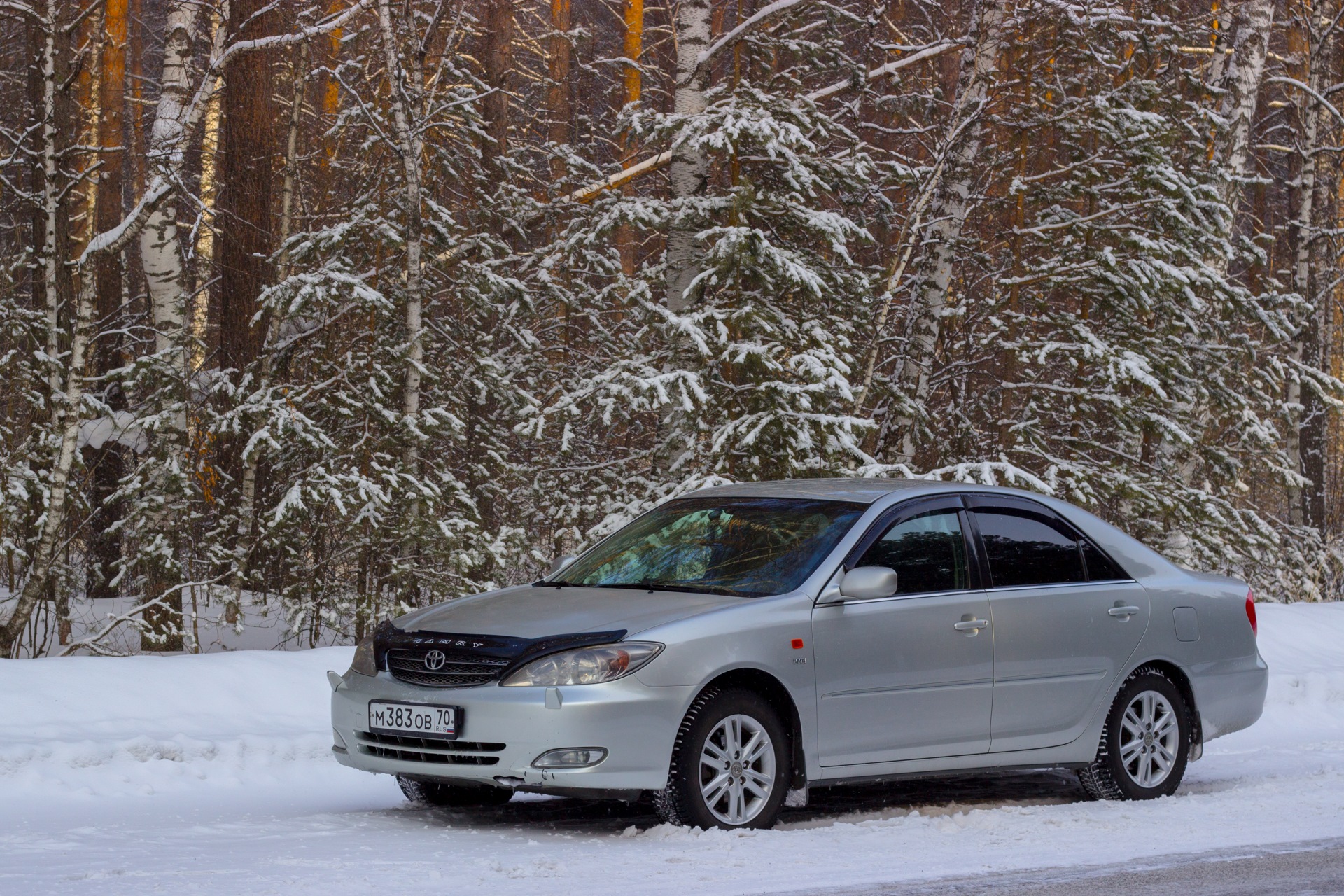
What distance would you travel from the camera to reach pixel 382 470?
503 inches

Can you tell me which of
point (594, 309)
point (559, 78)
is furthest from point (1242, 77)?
point (559, 78)

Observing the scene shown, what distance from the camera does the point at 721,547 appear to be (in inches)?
285

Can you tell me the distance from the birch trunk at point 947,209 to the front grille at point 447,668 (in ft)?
29.4

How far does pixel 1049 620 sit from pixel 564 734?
8.79ft

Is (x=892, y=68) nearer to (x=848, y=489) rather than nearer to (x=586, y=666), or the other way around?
(x=848, y=489)

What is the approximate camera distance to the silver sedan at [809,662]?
20.1 ft

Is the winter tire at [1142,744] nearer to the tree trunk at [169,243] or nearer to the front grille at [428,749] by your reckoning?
the front grille at [428,749]

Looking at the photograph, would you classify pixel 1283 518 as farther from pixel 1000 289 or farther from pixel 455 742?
pixel 455 742

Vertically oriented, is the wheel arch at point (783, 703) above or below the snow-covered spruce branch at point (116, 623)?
below

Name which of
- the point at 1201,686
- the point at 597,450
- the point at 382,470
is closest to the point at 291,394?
the point at 382,470

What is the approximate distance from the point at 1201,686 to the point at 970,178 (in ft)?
27.2

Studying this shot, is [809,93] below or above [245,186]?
above

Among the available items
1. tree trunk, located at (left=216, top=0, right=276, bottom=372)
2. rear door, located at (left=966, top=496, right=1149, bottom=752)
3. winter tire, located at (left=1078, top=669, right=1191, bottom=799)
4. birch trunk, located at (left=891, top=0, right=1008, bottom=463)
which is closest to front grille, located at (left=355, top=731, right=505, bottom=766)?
rear door, located at (left=966, top=496, right=1149, bottom=752)

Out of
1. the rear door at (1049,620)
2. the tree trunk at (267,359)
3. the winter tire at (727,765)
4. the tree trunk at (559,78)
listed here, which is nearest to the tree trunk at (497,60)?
the tree trunk at (559,78)
